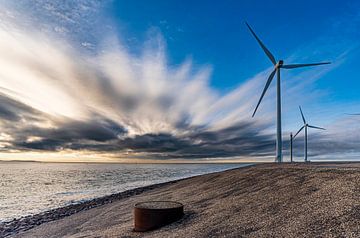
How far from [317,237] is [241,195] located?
5741mm

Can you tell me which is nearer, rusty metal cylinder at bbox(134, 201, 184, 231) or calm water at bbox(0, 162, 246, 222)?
rusty metal cylinder at bbox(134, 201, 184, 231)

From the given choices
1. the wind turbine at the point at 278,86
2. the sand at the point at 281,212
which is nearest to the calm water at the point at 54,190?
the sand at the point at 281,212

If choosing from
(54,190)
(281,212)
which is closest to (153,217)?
(281,212)

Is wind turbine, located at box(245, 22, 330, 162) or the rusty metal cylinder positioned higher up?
wind turbine, located at box(245, 22, 330, 162)

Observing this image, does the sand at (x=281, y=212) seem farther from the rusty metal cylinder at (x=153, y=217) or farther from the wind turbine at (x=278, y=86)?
the wind turbine at (x=278, y=86)

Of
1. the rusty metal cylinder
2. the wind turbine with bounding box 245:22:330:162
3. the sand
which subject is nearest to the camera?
the sand

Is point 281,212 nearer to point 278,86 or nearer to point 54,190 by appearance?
point 278,86

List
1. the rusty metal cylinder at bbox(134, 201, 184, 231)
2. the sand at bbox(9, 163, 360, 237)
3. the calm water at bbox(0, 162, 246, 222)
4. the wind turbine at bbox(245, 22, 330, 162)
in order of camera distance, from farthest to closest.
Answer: the wind turbine at bbox(245, 22, 330, 162)
the calm water at bbox(0, 162, 246, 222)
the rusty metal cylinder at bbox(134, 201, 184, 231)
the sand at bbox(9, 163, 360, 237)

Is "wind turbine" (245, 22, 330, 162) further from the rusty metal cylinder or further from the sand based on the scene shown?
the rusty metal cylinder

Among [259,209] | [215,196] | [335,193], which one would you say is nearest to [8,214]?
[215,196]

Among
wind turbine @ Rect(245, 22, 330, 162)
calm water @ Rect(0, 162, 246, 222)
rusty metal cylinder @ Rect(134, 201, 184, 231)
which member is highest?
wind turbine @ Rect(245, 22, 330, 162)

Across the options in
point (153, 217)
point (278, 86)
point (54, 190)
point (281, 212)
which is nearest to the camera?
point (281, 212)

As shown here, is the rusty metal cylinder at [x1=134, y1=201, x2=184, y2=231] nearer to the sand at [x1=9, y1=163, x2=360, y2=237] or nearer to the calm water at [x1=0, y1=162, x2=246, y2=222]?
the sand at [x1=9, y1=163, x2=360, y2=237]

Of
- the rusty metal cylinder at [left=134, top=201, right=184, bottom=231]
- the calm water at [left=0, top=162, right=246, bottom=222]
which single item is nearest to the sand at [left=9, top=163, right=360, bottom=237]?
the rusty metal cylinder at [left=134, top=201, right=184, bottom=231]
